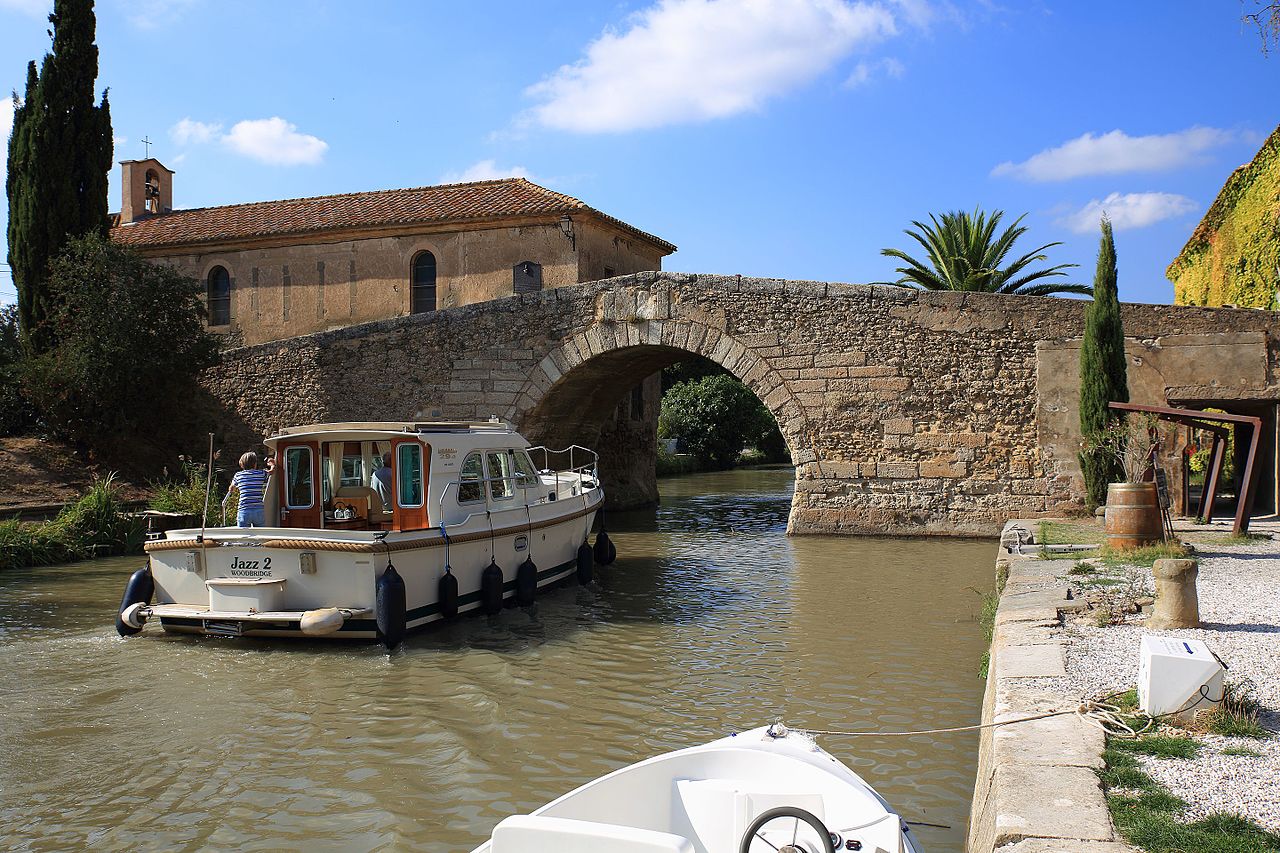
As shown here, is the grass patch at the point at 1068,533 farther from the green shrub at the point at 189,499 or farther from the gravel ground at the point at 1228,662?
the green shrub at the point at 189,499

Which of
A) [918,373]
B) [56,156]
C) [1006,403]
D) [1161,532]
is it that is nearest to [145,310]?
[56,156]

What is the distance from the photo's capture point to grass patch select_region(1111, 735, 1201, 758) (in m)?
3.74

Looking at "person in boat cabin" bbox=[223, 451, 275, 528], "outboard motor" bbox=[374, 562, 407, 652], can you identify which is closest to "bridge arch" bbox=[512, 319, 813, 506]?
"person in boat cabin" bbox=[223, 451, 275, 528]

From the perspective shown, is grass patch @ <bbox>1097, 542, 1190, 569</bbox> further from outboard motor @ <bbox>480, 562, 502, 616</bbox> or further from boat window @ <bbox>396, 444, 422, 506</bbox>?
boat window @ <bbox>396, 444, 422, 506</bbox>

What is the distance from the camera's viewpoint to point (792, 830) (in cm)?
330

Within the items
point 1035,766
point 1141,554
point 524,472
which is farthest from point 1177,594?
point 524,472

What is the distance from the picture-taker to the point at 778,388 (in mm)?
14586

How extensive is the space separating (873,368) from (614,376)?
15.7 ft

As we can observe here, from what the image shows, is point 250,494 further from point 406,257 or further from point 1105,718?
point 406,257

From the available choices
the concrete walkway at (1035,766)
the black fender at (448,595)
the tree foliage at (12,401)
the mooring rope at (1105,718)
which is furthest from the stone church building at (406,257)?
the mooring rope at (1105,718)

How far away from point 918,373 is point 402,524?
811 centimetres

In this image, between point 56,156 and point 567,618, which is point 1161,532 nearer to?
point 567,618

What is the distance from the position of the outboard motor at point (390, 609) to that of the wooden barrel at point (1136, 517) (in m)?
6.09

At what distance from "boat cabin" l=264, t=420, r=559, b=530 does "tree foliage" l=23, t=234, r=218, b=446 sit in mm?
7861
